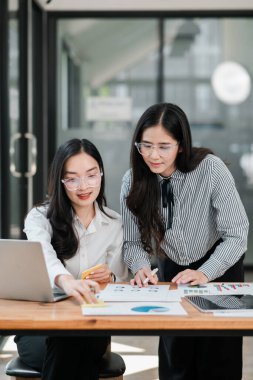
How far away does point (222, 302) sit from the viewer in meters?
1.84

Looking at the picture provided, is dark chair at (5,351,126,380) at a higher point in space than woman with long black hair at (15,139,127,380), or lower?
lower

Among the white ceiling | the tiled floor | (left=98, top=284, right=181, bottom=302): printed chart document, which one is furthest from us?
the white ceiling

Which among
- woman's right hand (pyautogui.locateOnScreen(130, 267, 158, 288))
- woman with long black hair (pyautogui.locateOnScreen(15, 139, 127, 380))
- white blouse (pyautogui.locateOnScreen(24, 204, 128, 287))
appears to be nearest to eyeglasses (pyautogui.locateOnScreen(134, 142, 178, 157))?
woman with long black hair (pyautogui.locateOnScreen(15, 139, 127, 380))

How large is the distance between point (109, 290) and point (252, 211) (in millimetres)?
4016

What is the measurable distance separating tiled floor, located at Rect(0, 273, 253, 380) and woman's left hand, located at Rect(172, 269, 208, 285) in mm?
1254

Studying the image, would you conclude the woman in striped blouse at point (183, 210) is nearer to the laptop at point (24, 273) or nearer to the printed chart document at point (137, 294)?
the printed chart document at point (137, 294)

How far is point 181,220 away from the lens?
7.91 ft

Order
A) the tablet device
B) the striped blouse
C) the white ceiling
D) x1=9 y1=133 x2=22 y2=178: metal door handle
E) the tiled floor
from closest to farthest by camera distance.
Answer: the tablet device
the striped blouse
the tiled floor
x1=9 y1=133 x2=22 y2=178: metal door handle
the white ceiling

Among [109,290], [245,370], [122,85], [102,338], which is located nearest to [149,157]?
[109,290]

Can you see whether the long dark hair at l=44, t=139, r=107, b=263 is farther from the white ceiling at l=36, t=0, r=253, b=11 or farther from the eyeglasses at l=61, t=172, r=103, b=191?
the white ceiling at l=36, t=0, r=253, b=11

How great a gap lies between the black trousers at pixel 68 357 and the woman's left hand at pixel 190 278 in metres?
0.31

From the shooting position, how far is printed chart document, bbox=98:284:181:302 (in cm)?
189

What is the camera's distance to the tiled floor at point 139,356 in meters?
3.28

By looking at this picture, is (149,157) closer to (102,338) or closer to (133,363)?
(102,338)
